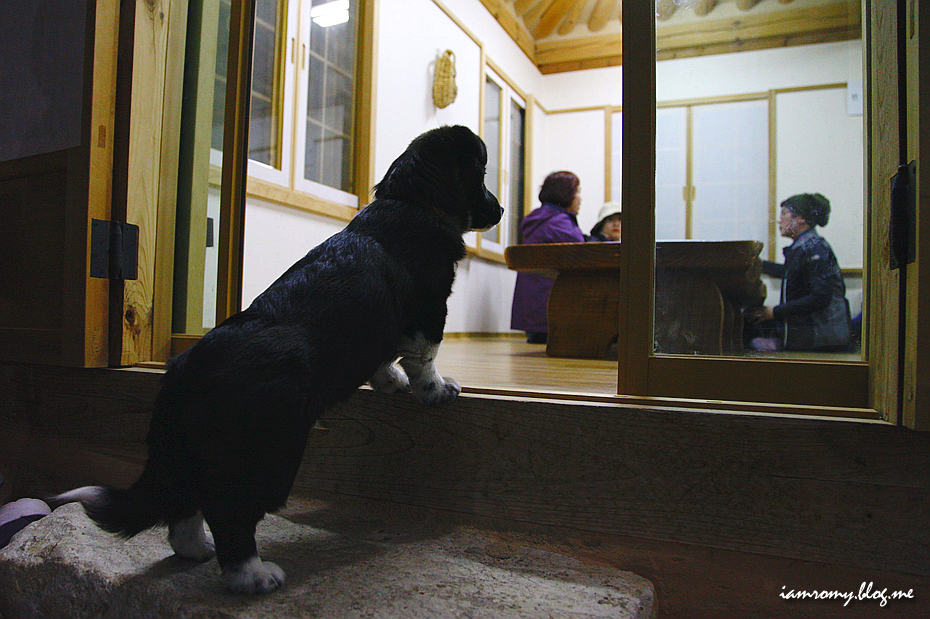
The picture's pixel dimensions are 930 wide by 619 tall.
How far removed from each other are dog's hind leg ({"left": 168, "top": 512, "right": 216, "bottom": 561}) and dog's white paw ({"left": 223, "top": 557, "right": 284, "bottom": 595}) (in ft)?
0.62

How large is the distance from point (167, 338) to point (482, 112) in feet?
15.7

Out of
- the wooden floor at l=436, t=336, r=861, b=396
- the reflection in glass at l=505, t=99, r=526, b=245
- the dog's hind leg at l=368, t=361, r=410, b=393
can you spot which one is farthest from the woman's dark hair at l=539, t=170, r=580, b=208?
the dog's hind leg at l=368, t=361, r=410, b=393

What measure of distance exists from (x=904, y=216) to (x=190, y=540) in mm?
1570

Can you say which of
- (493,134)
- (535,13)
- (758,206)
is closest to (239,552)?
(758,206)

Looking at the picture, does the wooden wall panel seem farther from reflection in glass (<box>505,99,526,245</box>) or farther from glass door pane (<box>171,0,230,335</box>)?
reflection in glass (<box>505,99,526,245</box>)

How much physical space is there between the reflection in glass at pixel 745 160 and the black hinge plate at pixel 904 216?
0.79 ft

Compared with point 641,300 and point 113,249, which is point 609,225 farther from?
point 113,249

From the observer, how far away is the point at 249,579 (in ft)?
3.55

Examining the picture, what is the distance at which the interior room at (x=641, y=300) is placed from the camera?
1.20 meters

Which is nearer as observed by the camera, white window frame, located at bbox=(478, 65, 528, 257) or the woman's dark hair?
the woman's dark hair

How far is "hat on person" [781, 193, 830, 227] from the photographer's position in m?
1.50

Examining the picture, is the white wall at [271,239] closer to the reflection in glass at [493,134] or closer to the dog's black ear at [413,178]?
the dog's black ear at [413,178]

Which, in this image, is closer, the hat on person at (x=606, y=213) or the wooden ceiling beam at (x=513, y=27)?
the hat on person at (x=606, y=213)

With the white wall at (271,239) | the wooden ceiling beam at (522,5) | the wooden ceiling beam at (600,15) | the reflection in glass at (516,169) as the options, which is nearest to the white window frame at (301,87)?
the white wall at (271,239)
